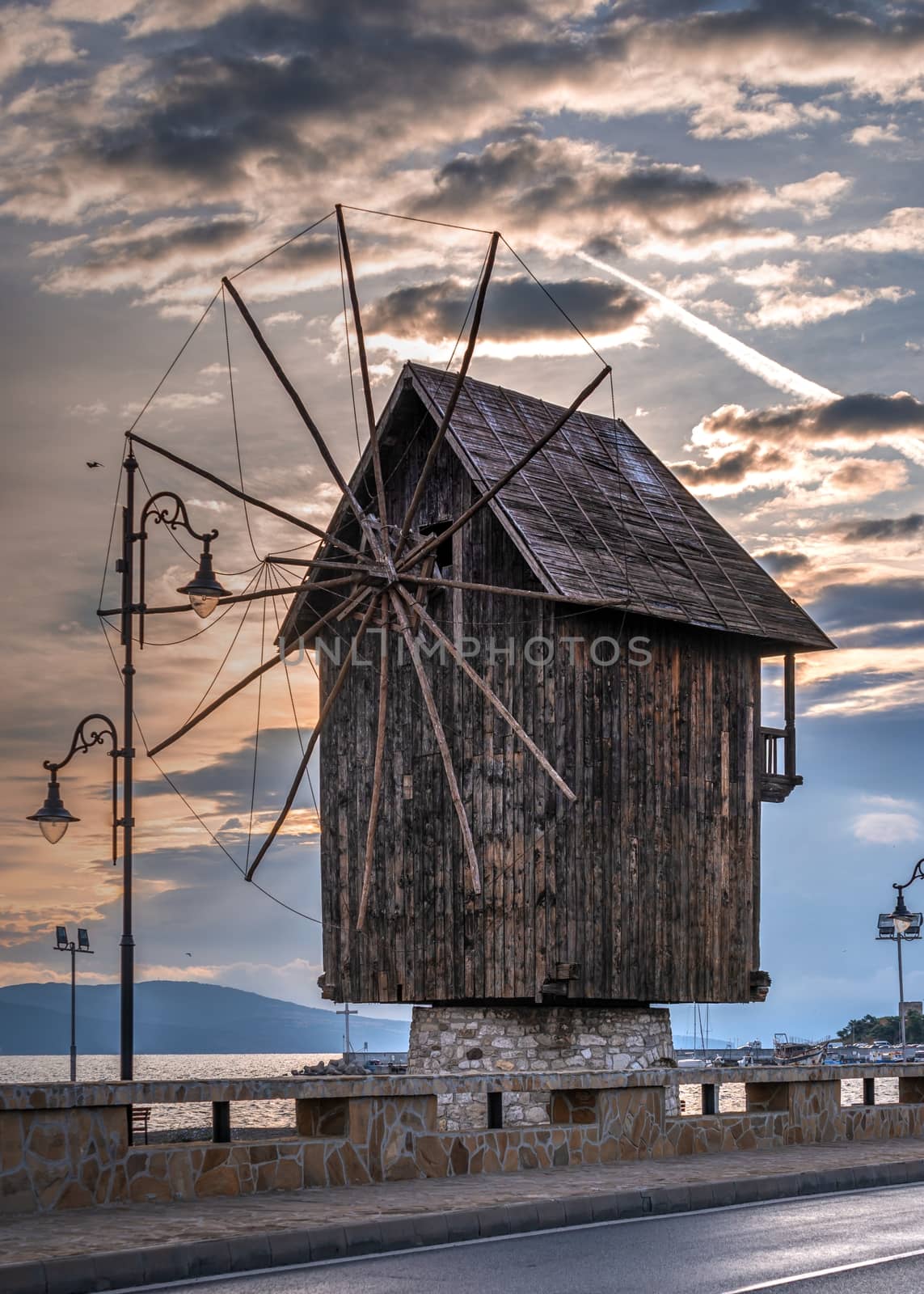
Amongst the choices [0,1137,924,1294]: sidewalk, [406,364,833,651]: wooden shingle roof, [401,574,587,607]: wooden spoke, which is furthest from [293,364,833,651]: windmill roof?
[0,1137,924,1294]: sidewalk

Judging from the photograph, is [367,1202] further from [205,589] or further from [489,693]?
[489,693]

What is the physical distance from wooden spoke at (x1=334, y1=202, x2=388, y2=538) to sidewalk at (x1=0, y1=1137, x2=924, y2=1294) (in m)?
14.9

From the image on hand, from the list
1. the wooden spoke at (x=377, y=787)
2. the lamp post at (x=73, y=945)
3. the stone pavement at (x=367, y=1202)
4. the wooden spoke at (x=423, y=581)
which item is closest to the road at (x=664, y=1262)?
the stone pavement at (x=367, y=1202)

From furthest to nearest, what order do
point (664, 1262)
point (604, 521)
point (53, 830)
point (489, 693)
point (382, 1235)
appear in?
point (604, 521) < point (489, 693) < point (53, 830) < point (382, 1235) < point (664, 1262)

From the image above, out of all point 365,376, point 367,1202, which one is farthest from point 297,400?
point 367,1202

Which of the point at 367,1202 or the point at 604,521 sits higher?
the point at 604,521

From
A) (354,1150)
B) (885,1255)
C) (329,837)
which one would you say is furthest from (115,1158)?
(329,837)

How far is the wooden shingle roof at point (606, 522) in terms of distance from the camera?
95.7ft

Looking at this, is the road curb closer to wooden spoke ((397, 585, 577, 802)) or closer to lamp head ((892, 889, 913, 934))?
wooden spoke ((397, 585, 577, 802))

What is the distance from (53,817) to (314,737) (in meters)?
7.86

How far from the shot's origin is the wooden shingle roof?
1148 inches

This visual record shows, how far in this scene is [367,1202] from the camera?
1417 cm

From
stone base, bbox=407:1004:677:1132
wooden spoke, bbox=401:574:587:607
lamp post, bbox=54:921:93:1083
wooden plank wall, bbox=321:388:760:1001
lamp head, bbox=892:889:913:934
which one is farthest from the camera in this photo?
lamp post, bbox=54:921:93:1083

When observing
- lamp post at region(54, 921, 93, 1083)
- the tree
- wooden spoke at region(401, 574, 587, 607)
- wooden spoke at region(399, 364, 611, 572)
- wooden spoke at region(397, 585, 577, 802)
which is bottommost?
the tree
